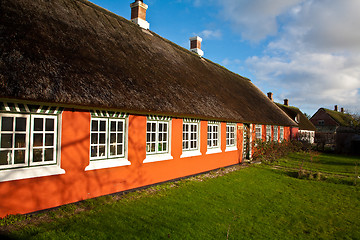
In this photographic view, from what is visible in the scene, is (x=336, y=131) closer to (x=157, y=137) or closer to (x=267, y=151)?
(x=267, y=151)

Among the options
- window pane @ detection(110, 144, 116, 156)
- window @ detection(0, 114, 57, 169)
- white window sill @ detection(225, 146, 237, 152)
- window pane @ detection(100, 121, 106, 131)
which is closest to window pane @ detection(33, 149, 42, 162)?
window @ detection(0, 114, 57, 169)

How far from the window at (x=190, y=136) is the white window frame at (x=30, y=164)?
486cm

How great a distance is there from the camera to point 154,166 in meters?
7.96

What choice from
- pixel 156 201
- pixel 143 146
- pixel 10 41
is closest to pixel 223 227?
pixel 156 201

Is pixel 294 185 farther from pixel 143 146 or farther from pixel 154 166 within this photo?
pixel 143 146

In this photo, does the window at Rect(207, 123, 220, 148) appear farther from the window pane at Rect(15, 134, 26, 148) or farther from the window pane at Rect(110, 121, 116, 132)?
the window pane at Rect(15, 134, 26, 148)

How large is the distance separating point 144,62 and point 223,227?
639 cm

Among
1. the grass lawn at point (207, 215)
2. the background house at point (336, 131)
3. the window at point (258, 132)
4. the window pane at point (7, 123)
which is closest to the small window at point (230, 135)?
the window at point (258, 132)

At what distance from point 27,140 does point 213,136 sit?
7.89 metres

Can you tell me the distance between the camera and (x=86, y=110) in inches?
239

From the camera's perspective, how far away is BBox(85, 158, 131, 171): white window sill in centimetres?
624

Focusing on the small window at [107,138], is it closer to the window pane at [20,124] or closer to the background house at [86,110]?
the background house at [86,110]

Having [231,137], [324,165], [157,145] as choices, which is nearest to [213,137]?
[231,137]

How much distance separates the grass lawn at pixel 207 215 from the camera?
462cm
